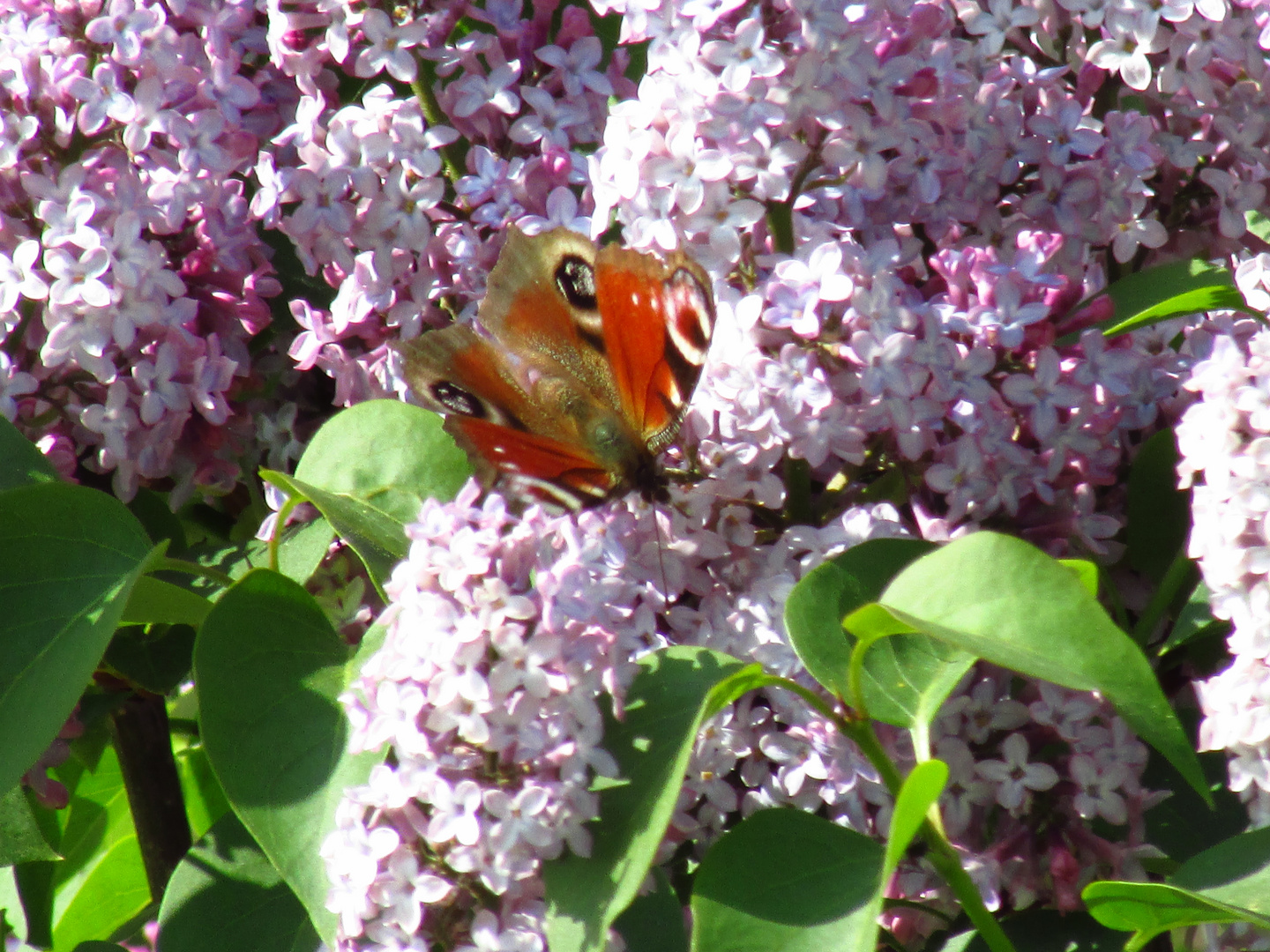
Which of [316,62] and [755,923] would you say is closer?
[755,923]

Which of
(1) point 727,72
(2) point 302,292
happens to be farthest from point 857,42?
(2) point 302,292

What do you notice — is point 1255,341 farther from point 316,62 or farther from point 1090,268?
point 316,62

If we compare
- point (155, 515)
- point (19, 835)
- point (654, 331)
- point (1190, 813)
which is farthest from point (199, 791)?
point (1190, 813)

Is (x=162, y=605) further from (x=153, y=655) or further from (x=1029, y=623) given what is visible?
(x=1029, y=623)

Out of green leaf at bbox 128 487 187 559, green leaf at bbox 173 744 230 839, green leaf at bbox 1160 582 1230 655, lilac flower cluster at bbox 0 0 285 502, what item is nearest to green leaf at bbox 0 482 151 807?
lilac flower cluster at bbox 0 0 285 502

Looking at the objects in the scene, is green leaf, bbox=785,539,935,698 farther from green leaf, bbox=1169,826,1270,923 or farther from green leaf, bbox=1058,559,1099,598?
green leaf, bbox=1169,826,1270,923

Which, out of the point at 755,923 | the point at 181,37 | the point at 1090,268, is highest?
the point at 181,37
